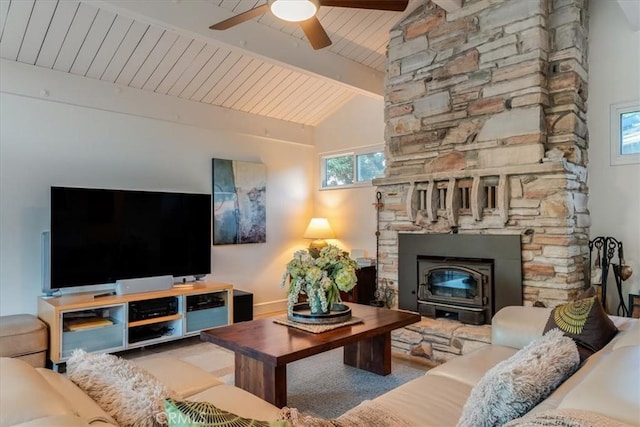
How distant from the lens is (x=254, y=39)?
3836mm

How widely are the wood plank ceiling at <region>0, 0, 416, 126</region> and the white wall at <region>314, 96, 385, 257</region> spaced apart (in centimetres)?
45

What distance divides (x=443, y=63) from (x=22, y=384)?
12.9 ft

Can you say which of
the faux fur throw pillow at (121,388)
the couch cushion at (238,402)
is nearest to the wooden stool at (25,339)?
the couch cushion at (238,402)

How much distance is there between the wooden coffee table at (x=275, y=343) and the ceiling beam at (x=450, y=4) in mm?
2697

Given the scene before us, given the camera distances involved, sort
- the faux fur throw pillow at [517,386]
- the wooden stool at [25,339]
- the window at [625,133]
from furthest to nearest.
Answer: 1. the window at [625,133]
2. the wooden stool at [25,339]
3. the faux fur throw pillow at [517,386]

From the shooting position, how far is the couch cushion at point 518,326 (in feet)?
7.97

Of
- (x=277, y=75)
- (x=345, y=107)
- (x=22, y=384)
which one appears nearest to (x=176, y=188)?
(x=277, y=75)

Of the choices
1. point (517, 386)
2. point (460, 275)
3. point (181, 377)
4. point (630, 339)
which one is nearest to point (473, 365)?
point (630, 339)

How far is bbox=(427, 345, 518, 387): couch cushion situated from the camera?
209cm

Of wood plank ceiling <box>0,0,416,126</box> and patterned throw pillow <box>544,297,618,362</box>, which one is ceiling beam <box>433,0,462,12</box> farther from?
patterned throw pillow <box>544,297,618,362</box>

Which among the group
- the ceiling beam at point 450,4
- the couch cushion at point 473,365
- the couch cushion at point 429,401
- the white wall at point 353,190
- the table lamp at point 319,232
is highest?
the ceiling beam at point 450,4

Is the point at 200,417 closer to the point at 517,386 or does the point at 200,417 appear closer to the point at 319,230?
the point at 517,386

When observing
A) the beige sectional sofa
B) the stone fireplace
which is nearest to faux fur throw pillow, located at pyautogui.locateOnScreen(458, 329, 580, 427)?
the beige sectional sofa

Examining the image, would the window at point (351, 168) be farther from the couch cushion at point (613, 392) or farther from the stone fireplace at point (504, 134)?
the couch cushion at point (613, 392)
